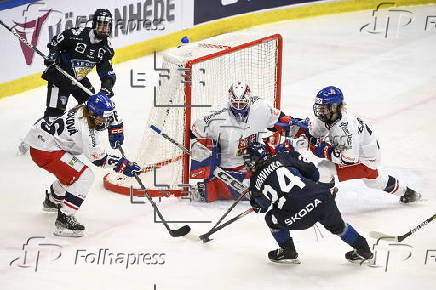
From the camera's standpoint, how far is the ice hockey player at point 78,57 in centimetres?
636

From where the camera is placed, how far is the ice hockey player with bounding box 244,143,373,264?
477 cm

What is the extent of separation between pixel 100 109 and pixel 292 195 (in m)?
1.19

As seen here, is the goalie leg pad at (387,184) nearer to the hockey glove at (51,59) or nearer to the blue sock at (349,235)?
the blue sock at (349,235)

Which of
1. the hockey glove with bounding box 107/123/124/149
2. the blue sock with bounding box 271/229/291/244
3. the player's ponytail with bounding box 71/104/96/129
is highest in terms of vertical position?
the player's ponytail with bounding box 71/104/96/129

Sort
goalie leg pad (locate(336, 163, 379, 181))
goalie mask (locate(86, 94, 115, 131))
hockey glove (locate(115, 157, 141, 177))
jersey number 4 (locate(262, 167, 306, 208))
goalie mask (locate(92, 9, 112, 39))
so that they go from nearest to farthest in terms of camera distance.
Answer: jersey number 4 (locate(262, 167, 306, 208))
goalie mask (locate(86, 94, 115, 131))
hockey glove (locate(115, 157, 141, 177))
goalie leg pad (locate(336, 163, 379, 181))
goalie mask (locate(92, 9, 112, 39))

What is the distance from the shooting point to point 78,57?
6457 millimetres

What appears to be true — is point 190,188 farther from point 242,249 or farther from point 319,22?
point 319,22

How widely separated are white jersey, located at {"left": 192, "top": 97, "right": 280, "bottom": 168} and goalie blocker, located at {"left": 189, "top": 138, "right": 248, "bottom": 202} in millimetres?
44

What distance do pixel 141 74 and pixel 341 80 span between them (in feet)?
5.99

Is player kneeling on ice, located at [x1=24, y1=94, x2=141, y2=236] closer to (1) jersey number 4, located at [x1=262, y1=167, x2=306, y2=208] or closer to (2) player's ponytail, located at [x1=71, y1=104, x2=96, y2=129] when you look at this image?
(2) player's ponytail, located at [x1=71, y1=104, x2=96, y2=129]

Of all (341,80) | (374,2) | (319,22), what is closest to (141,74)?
(341,80)

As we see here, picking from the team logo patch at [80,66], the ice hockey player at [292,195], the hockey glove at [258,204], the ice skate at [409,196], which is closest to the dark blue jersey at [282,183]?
the ice hockey player at [292,195]

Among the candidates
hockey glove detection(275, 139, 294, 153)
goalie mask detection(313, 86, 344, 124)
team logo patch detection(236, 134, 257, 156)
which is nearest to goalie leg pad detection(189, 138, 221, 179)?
team logo patch detection(236, 134, 257, 156)

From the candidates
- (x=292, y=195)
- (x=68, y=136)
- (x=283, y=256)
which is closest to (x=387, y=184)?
(x=283, y=256)
